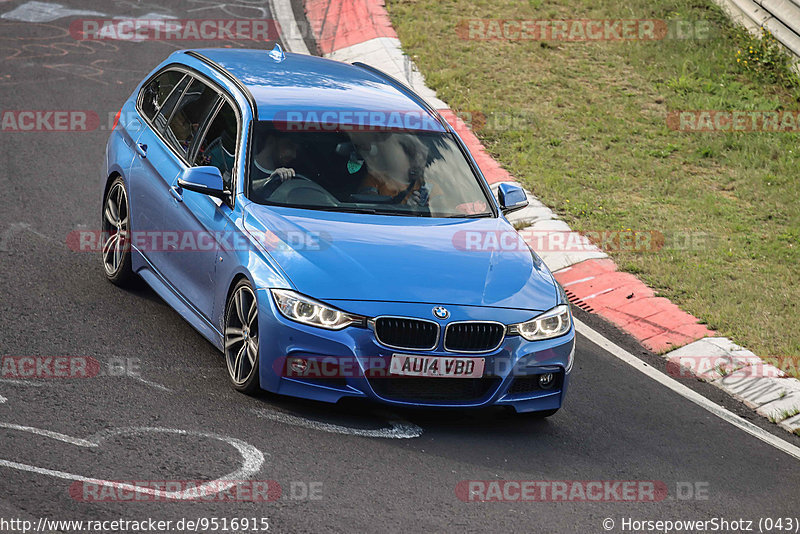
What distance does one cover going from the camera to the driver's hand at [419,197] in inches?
287

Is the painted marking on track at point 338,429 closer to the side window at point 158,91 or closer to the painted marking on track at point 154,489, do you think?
the painted marking on track at point 154,489

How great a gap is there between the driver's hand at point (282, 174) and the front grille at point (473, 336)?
1722mm

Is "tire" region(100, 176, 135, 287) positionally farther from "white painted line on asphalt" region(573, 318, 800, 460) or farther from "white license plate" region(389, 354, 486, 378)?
"white painted line on asphalt" region(573, 318, 800, 460)

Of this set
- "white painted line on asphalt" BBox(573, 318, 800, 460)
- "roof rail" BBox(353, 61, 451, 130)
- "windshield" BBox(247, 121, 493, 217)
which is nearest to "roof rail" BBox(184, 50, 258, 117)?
"windshield" BBox(247, 121, 493, 217)

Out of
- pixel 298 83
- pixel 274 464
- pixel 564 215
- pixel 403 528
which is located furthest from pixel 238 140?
pixel 564 215

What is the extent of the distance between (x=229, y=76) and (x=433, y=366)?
10.1 ft

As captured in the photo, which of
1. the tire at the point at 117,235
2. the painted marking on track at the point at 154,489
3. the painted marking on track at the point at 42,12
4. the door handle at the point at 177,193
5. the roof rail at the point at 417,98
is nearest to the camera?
the painted marking on track at the point at 154,489

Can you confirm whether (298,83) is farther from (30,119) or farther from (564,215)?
(30,119)

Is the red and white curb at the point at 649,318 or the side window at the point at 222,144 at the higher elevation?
the side window at the point at 222,144

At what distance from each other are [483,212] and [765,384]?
2687mm

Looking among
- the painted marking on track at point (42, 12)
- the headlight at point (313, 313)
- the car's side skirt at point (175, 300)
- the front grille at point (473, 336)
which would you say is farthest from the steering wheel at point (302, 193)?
the painted marking on track at point (42, 12)

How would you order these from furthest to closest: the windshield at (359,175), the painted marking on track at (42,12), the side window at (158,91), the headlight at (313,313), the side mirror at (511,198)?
the painted marking on track at (42,12)
the side window at (158,91)
the side mirror at (511,198)
the windshield at (359,175)
the headlight at (313,313)

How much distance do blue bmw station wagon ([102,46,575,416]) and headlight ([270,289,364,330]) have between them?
12 mm

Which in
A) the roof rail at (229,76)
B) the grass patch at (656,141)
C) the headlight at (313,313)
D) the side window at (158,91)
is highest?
the roof rail at (229,76)
